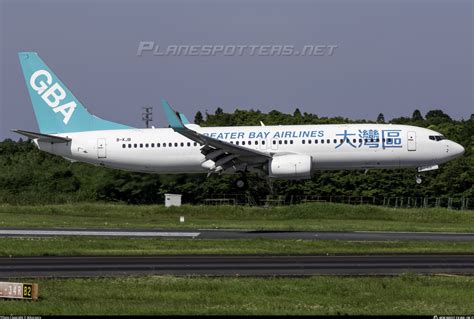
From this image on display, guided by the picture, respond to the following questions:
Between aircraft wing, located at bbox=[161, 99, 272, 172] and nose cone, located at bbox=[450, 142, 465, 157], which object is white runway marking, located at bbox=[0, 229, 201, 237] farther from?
nose cone, located at bbox=[450, 142, 465, 157]

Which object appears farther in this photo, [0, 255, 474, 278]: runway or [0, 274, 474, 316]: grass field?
[0, 255, 474, 278]: runway

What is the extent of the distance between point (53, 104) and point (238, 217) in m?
14.2

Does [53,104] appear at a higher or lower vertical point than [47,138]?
higher

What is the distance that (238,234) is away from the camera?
39.0 m

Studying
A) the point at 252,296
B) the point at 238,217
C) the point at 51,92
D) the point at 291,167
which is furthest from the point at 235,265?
the point at 51,92

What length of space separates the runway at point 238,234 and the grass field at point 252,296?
45.4 ft

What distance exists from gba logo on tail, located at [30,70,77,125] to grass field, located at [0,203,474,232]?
6324 mm

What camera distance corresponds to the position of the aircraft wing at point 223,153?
48.2 m

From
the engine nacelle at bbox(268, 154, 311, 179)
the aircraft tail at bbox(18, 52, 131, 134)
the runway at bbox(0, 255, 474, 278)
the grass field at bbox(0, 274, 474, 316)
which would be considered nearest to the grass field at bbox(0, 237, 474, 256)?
the runway at bbox(0, 255, 474, 278)

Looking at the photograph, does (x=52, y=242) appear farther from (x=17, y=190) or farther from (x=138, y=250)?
Result: (x=17, y=190)

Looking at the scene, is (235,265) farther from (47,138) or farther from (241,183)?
(47,138)

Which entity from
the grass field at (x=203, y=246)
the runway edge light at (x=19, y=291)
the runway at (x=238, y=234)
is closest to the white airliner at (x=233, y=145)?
the runway at (x=238, y=234)

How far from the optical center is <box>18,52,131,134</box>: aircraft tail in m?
54.4

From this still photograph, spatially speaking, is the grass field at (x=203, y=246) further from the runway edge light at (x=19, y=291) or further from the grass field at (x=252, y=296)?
the runway edge light at (x=19, y=291)
